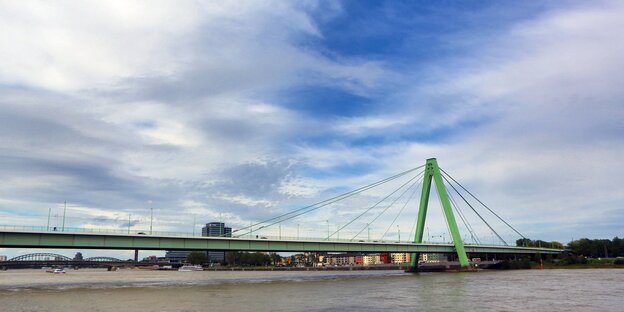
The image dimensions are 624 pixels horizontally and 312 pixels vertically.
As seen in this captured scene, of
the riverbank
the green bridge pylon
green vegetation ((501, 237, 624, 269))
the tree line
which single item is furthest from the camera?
the tree line

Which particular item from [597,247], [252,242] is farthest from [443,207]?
[597,247]

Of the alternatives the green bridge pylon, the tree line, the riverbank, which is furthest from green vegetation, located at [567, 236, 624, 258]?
the green bridge pylon

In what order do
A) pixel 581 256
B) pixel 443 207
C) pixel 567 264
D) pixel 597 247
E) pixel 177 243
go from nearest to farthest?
pixel 177 243 → pixel 443 207 → pixel 567 264 → pixel 581 256 → pixel 597 247

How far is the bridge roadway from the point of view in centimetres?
5662

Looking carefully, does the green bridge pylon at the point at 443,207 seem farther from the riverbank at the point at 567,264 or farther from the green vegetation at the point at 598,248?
the green vegetation at the point at 598,248

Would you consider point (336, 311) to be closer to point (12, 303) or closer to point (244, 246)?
point (12, 303)

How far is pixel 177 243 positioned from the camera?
2648 inches

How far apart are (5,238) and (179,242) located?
21.4 metres

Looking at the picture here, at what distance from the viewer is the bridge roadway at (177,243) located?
5662 centimetres

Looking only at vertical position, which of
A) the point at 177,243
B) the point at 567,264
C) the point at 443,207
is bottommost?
the point at 567,264

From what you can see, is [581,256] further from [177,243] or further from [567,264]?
[177,243]

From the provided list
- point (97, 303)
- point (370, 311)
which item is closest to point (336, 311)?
point (370, 311)

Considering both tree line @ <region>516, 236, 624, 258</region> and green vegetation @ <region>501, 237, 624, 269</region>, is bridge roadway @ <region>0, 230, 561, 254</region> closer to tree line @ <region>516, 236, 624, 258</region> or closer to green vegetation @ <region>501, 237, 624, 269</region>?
green vegetation @ <region>501, 237, 624, 269</region>

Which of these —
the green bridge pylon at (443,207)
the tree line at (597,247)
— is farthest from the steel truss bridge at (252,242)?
the tree line at (597,247)
